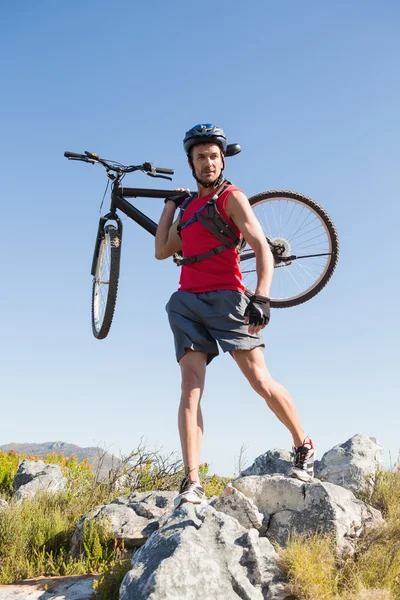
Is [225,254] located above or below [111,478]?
above

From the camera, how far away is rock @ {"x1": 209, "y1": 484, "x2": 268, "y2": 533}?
432cm

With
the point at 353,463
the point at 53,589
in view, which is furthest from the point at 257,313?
the point at 353,463

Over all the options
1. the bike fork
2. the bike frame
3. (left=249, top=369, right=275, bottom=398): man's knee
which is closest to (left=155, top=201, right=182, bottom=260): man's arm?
(left=249, top=369, right=275, bottom=398): man's knee

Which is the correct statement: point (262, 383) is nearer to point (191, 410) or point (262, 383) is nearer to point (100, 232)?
point (191, 410)

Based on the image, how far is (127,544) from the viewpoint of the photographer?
5145mm

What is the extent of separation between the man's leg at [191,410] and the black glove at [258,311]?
0.54 m

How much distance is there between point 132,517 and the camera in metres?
5.23

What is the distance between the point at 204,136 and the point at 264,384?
1.93 meters

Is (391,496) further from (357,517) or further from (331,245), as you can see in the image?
(331,245)

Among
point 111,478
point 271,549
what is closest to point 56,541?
point 111,478

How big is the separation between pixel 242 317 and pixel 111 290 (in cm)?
305

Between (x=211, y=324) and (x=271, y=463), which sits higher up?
(x=211, y=324)

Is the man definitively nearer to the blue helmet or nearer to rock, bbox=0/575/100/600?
the blue helmet

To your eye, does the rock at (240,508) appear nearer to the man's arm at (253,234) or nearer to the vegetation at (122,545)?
the vegetation at (122,545)
